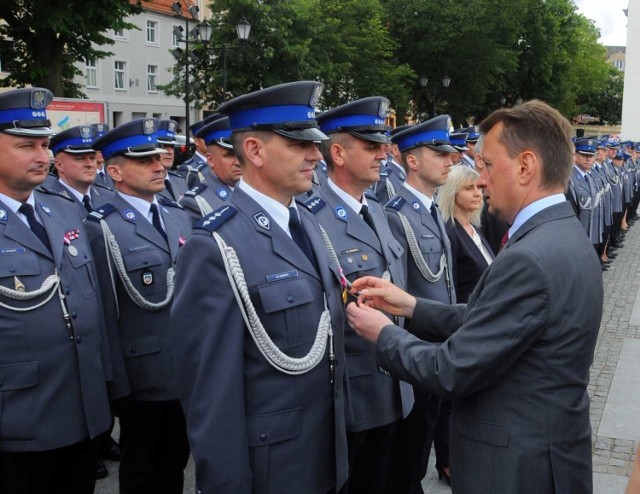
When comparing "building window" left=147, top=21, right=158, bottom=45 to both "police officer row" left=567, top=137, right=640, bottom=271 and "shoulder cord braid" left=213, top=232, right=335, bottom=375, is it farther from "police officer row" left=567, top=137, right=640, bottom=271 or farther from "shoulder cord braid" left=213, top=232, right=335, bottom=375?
"shoulder cord braid" left=213, top=232, right=335, bottom=375

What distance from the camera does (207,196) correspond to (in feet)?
19.2

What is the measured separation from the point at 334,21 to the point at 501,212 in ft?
98.3

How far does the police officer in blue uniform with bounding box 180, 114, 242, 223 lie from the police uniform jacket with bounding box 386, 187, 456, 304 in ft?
5.70

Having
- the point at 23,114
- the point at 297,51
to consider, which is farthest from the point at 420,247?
the point at 297,51

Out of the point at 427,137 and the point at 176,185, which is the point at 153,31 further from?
the point at 427,137

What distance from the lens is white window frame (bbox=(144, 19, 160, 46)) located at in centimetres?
4859

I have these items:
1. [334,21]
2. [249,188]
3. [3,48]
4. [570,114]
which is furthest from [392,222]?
[570,114]

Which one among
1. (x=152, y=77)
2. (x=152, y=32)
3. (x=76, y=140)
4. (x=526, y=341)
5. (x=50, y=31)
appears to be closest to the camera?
(x=526, y=341)

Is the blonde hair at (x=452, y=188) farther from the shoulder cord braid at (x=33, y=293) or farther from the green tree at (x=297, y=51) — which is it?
the green tree at (x=297, y=51)

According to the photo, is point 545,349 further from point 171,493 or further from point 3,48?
point 3,48

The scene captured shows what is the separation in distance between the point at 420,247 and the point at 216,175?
2329 millimetres

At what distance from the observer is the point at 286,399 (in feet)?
9.39

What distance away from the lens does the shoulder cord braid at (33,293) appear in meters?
3.29

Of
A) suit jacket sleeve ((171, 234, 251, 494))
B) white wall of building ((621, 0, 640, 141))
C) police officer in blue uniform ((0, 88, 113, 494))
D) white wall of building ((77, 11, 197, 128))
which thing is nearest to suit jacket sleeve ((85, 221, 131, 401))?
police officer in blue uniform ((0, 88, 113, 494))
